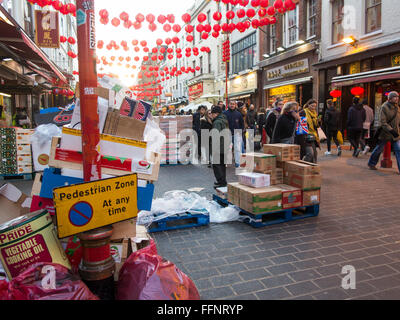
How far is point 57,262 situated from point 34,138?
55.1 inches

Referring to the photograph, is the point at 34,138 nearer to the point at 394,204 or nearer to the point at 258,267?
the point at 258,267

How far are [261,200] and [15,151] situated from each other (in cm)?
730

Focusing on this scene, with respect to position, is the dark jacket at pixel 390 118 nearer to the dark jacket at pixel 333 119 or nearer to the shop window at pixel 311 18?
the dark jacket at pixel 333 119

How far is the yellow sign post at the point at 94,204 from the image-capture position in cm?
231

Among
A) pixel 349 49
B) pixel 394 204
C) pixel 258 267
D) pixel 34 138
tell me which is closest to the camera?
pixel 34 138

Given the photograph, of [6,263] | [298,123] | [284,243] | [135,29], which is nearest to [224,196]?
[284,243]

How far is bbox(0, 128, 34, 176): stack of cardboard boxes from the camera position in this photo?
339 inches

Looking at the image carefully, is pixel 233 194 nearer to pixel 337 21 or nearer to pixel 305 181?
pixel 305 181

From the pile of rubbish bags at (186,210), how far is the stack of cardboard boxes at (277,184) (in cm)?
24

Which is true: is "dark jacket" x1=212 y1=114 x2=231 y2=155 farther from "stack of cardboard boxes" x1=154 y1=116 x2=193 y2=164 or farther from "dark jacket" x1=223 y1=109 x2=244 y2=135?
"stack of cardboard boxes" x1=154 y1=116 x2=193 y2=164

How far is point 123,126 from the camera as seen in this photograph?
290cm

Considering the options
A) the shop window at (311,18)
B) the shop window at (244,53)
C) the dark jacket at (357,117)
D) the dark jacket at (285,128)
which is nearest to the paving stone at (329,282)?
the dark jacket at (285,128)

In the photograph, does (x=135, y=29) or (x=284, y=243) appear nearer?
(x=284, y=243)

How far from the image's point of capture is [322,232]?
4.61m
